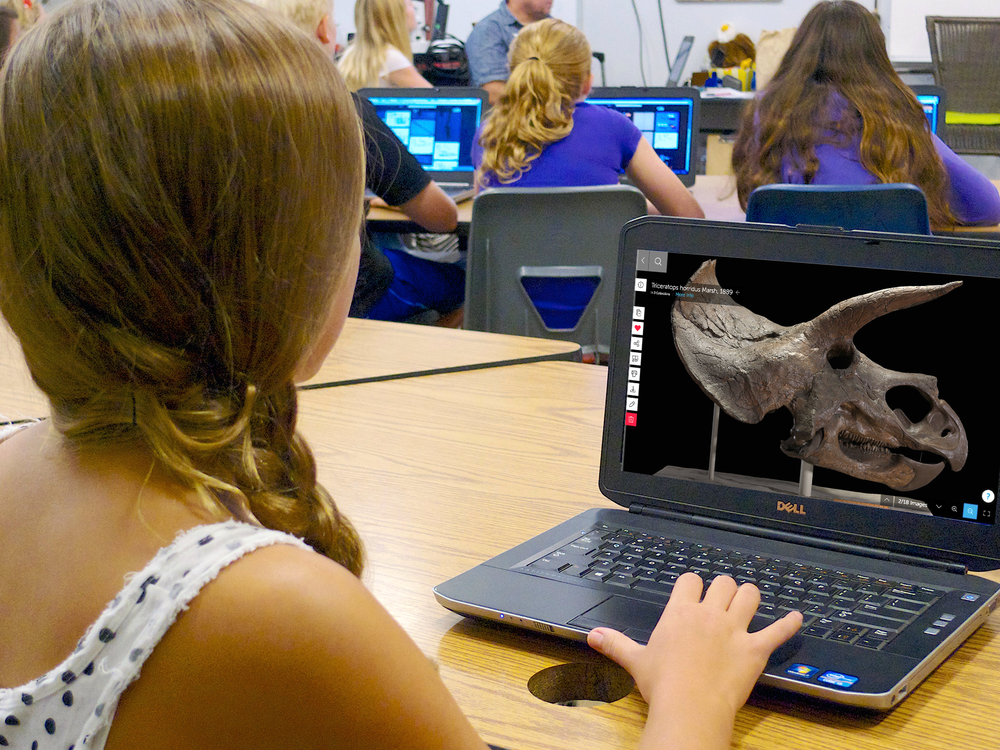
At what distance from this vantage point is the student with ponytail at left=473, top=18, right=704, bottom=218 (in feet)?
8.73

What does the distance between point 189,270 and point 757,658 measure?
0.41m

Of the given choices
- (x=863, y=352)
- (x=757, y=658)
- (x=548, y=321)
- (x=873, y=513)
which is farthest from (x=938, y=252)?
(x=548, y=321)

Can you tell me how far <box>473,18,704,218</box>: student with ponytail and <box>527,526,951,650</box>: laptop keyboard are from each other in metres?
1.98

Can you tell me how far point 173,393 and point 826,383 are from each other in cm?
53

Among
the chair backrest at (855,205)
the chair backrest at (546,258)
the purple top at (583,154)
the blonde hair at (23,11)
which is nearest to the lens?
the chair backrest at (855,205)

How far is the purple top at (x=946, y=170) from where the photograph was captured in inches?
96.3

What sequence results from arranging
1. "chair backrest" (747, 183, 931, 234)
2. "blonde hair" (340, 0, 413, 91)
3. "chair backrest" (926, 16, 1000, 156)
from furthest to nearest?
1. "chair backrest" (926, 16, 1000, 156)
2. "blonde hair" (340, 0, 413, 91)
3. "chair backrest" (747, 183, 931, 234)

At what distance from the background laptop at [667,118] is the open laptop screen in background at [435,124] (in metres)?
0.48

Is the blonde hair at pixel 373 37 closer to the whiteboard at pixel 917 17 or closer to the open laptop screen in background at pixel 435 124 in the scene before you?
the open laptop screen in background at pixel 435 124

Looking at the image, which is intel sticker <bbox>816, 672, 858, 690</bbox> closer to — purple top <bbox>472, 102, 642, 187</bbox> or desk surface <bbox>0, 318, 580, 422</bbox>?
desk surface <bbox>0, 318, 580, 422</bbox>

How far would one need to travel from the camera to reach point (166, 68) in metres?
0.50

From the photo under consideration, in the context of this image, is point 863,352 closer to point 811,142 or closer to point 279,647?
point 279,647

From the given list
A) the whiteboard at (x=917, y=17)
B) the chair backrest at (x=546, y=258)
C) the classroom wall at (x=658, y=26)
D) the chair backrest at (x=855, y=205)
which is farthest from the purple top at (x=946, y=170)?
the classroom wall at (x=658, y=26)

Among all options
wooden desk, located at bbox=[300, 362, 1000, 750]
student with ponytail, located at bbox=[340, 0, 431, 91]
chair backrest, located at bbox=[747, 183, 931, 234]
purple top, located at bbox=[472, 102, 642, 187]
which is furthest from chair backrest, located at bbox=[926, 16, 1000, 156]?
wooden desk, located at bbox=[300, 362, 1000, 750]
